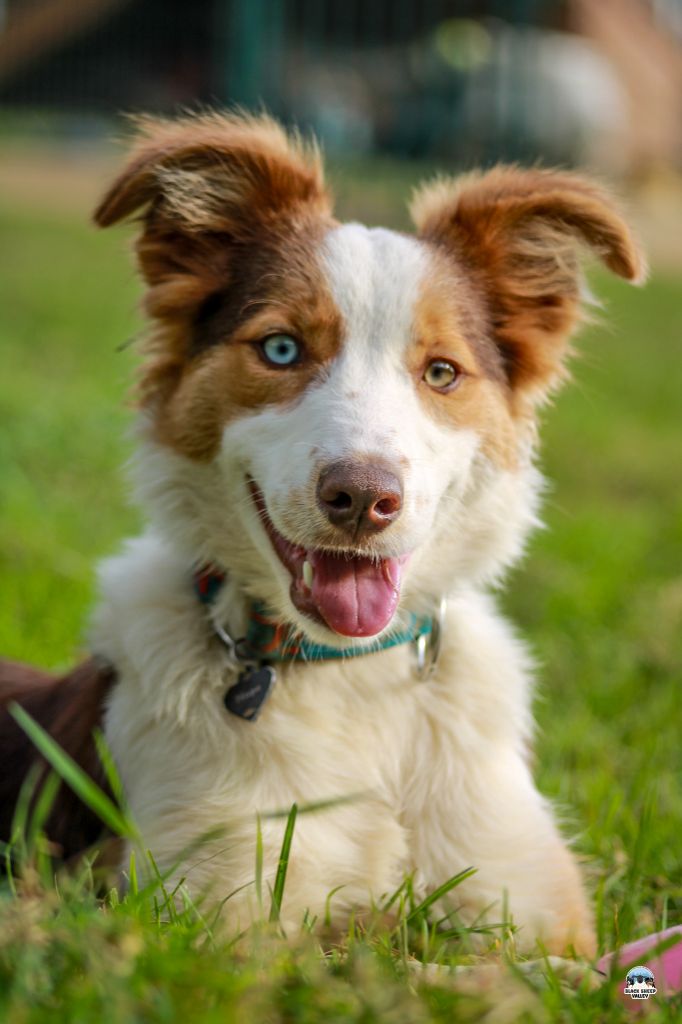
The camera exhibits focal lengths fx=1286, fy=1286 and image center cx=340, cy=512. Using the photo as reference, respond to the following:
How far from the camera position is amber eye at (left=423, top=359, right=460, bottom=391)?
358 centimetres

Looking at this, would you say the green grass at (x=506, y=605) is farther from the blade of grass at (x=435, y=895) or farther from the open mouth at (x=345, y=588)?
the open mouth at (x=345, y=588)

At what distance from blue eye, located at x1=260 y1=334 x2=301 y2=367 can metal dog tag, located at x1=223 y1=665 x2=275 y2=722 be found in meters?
0.84

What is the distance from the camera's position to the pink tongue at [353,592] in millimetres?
3252

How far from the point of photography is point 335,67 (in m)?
16.2

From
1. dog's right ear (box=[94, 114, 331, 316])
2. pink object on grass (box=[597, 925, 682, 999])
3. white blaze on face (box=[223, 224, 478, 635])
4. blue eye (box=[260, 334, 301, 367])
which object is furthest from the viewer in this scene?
dog's right ear (box=[94, 114, 331, 316])

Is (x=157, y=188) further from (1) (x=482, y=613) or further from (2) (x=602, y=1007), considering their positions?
(2) (x=602, y=1007)

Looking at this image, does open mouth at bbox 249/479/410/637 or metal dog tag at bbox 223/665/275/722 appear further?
metal dog tag at bbox 223/665/275/722

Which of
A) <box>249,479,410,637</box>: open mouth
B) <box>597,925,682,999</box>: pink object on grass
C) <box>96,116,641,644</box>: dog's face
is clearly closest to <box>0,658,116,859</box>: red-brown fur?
<box>96,116,641,644</box>: dog's face

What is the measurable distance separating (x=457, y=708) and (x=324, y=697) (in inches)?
15.2

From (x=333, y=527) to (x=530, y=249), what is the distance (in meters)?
1.38

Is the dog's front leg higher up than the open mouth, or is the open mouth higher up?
the open mouth

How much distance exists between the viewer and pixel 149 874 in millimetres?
2887

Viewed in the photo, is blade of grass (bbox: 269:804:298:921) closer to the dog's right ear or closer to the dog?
the dog

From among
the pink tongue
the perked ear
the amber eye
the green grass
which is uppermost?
the perked ear
